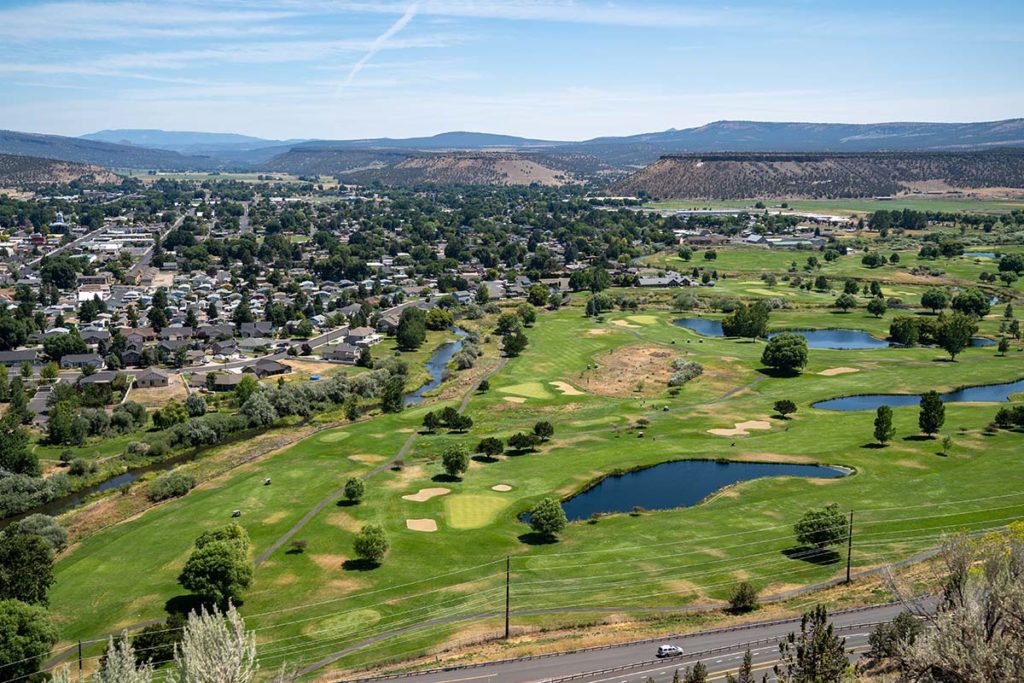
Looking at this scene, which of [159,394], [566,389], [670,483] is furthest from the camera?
[566,389]

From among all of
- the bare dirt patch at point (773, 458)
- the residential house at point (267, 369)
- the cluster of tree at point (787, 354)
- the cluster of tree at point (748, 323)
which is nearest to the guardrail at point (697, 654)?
the bare dirt patch at point (773, 458)

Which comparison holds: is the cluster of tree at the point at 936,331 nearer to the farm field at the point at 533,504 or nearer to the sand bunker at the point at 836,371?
the farm field at the point at 533,504

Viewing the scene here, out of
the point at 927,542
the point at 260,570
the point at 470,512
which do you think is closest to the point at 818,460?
the point at 927,542

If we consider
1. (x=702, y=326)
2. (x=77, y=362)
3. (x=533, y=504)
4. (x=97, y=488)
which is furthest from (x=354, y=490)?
(x=702, y=326)

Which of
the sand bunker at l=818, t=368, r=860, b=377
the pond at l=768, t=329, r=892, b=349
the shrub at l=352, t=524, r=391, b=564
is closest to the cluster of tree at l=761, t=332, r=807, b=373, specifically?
the sand bunker at l=818, t=368, r=860, b=377

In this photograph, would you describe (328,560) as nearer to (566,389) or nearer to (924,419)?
(566,389)

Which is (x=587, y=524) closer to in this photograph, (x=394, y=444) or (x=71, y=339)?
(x=394, y=444)
